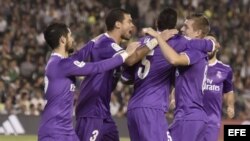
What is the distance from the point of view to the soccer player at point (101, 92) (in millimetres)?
9477

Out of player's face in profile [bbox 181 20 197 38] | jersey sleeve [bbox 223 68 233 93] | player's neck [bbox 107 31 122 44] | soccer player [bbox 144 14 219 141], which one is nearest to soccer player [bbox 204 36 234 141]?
jersey sleeve [bbox 223 68 233 93]

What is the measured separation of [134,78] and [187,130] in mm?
915

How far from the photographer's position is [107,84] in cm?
955

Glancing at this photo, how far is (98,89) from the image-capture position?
9.50 metres

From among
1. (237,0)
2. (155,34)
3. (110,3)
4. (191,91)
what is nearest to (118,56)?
(155,34)

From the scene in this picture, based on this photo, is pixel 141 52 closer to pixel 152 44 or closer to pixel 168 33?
pixel 152 44

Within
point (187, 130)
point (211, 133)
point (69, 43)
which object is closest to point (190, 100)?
point (187, 130)

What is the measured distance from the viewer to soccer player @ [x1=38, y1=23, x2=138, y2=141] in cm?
862

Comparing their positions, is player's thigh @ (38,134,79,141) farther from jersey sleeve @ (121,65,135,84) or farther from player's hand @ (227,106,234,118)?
player's hand @ (227,106,234,118)

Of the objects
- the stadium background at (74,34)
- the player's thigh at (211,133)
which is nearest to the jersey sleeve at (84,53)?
the player's thigh at (211,133)

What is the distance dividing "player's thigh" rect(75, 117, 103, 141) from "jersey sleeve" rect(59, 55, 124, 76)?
0.94 m

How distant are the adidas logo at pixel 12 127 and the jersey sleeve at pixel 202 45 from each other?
953cm

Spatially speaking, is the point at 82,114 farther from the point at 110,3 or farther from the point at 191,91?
the point at 110,3

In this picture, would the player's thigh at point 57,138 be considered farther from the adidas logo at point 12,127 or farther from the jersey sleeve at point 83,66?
the adidas logo at point 12,127
